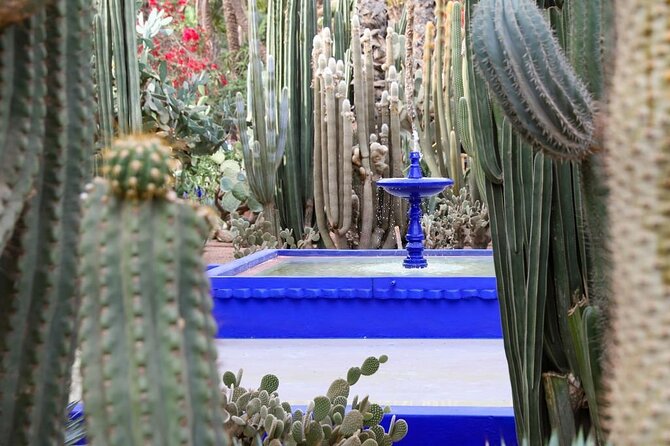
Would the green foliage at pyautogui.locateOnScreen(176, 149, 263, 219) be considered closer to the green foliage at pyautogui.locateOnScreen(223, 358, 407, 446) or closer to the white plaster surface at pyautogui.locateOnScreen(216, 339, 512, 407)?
the white plaster surface at pyautogui.locateOnScreen(216, 339, 512, 407)

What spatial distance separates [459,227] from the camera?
356 inches

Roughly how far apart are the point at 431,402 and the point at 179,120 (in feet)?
18.4

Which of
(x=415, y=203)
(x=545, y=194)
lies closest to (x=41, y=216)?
(x=545, y=194)

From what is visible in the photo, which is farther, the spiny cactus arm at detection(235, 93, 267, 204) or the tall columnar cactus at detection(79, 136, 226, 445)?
the spiny cactus arm at detection(235, 93, 267, 204)

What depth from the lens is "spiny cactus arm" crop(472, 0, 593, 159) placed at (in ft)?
7.35

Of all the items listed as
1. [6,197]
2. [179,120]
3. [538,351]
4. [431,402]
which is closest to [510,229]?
[538,351]

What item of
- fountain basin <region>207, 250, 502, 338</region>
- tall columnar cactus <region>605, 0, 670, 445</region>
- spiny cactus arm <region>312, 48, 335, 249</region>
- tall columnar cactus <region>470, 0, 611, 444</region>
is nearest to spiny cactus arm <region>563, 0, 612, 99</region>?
tall columnar cactus <region>470, 0, 611, 444</region>

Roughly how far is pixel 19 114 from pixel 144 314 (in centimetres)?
56

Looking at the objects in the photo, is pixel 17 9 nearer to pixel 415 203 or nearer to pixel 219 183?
pixel 415 203

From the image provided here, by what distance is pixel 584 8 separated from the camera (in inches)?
96.9

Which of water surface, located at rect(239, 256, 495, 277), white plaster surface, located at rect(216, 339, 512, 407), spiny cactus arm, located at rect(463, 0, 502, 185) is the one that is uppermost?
spiny cactus arm, located at rect(463, 0, 502, 185)

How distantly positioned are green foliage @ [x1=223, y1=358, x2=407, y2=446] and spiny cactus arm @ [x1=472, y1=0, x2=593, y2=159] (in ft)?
4.25

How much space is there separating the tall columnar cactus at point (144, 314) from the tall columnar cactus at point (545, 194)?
1221mm

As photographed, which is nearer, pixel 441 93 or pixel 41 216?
pixel 41 216
